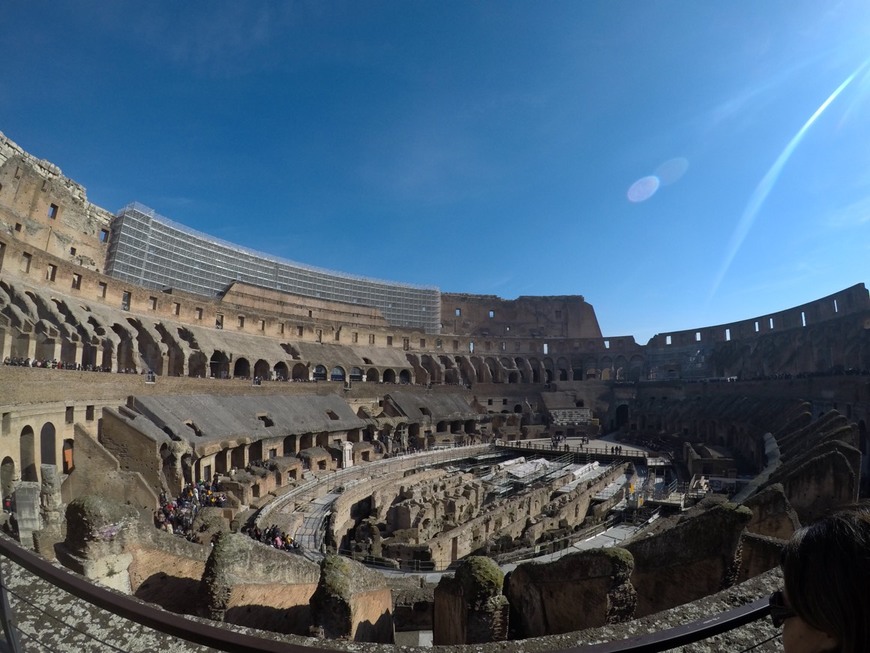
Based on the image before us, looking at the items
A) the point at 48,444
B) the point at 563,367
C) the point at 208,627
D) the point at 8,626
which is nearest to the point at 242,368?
the point at 48,444

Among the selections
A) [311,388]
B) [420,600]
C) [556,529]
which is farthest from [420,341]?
[420,600]

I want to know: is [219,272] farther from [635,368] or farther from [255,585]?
[635,368]

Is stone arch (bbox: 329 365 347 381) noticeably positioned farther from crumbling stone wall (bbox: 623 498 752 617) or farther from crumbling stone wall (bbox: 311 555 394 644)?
crumbling stone wall (bbox: 623 498 752 617)

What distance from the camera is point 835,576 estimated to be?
1.51m

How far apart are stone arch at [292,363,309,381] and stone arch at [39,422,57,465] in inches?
813

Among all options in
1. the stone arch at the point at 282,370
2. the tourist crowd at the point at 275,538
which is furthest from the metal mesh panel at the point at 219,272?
the tourist crowd at the point at 275,538

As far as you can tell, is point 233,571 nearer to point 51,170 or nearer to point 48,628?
point 48,628

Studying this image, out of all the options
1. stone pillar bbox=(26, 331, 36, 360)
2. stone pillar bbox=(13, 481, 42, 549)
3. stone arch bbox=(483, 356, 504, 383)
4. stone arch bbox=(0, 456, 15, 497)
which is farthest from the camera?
stone arch bbox=(483, 356, 504, 383)

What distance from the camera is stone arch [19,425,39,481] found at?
52.2ft

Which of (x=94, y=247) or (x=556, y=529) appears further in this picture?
(x=94, y=247)

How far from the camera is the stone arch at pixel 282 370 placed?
3700 cm

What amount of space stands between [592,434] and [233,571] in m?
40.8

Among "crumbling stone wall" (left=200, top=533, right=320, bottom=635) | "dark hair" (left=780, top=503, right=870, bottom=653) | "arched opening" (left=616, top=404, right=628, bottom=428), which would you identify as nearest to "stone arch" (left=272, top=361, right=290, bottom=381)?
"crumbling stone wall" (left=200, top=533, right=320, bottom=635)

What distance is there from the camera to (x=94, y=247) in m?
36.3
